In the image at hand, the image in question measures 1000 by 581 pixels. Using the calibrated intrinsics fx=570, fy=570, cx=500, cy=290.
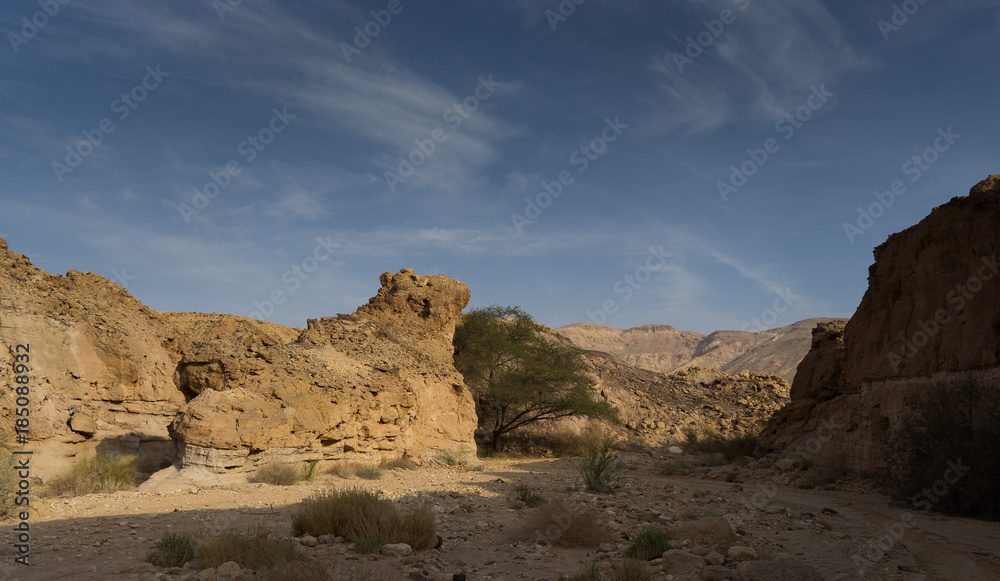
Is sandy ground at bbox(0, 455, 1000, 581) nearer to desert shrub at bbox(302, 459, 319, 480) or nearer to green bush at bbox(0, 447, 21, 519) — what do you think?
desert shrub at bbox(302, 459, 319, 480)

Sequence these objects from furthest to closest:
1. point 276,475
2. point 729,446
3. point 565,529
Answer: point 729,446 < point 276,475 < point 565,529

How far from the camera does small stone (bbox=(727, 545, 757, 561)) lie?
21.9 ft

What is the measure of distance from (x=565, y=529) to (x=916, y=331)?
10142mm

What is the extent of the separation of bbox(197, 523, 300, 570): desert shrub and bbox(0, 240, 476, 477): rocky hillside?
6.76m

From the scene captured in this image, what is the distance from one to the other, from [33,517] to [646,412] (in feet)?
96.8

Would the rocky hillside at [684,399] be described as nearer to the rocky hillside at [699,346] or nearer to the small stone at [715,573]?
the small stone at [715,573]

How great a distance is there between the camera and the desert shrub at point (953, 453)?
30.6 ft

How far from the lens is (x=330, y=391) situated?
14.5 m

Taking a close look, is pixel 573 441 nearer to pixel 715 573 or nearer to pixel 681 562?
pixel 681 562

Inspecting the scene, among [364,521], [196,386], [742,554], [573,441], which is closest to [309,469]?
[196,386]

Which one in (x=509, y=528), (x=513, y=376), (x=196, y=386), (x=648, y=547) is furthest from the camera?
(x=513, y=376)

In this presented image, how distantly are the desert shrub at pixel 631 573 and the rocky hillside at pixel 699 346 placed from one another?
70491 millimetres

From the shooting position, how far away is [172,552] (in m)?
5.86

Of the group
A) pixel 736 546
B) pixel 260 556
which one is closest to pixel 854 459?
pixel 736 546
